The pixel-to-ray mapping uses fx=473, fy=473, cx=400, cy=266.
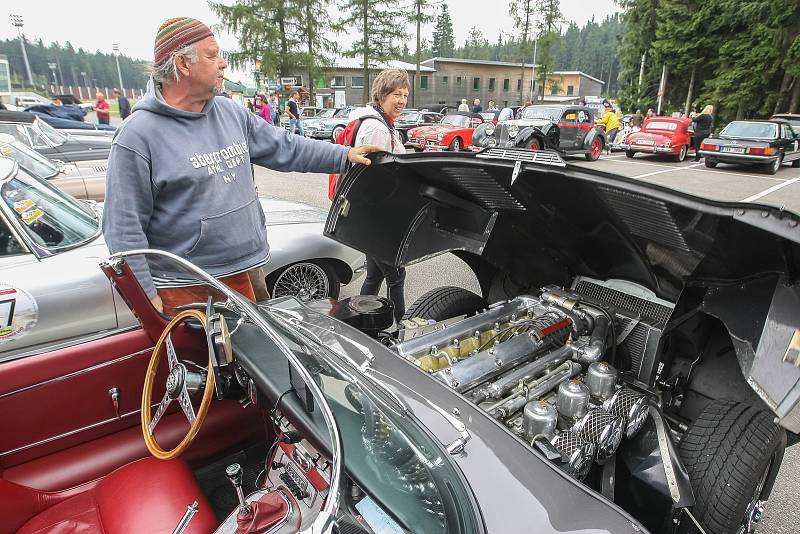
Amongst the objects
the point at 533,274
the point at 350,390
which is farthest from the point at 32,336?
the point at 533,274

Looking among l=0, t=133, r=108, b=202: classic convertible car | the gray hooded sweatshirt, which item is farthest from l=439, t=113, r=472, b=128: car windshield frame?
the gray hooded sweatshirt

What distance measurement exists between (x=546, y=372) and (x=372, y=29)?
3516 cm

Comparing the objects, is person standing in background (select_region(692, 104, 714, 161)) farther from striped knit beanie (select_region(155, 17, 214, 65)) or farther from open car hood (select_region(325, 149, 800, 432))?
striped knit beanie (select_region(155, 17, 214, 65))

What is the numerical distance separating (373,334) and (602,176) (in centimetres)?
129

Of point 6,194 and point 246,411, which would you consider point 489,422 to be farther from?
point 6,194

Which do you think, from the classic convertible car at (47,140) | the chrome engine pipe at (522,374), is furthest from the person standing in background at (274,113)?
the chrome engine pipe at (522,374)

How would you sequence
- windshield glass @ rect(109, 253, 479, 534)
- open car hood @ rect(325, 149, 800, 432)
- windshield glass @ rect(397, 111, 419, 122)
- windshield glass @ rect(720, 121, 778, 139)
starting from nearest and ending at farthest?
1. windshield glass @ rect(109, 253, 479, 534)
2. open car hood @ rect(325, 149, 800, 432)
3. windshield glass @ rect(720, 121, 778, 139)
4. windshield glass @ rect(397, 111, 419, 122)

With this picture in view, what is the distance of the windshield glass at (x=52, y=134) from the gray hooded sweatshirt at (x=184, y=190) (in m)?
7.09

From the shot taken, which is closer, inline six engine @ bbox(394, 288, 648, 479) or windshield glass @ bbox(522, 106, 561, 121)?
inline six engine @ bbox(394, 288, 648, 479)

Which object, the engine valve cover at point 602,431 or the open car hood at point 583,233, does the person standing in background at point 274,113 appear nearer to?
the open car hood at point 583,233

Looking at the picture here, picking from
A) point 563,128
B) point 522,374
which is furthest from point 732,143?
point 522,374

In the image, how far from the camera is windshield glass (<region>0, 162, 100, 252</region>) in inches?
98.7

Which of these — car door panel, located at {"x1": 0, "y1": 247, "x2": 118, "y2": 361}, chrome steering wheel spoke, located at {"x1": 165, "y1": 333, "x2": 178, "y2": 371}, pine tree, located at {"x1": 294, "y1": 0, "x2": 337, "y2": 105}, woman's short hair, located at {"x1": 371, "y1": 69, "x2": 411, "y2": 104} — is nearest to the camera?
chrome steering wheel spoke, located at {"x1": 165, "y1": 333, "x2": 178, "y2": 371}

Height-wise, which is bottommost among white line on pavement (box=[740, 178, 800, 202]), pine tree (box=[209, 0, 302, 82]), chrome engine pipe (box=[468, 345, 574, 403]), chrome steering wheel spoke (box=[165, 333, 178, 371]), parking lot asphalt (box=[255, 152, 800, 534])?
white line on pavement (box=[740, 178, 800, 202])
